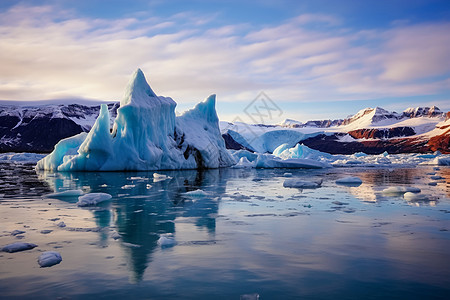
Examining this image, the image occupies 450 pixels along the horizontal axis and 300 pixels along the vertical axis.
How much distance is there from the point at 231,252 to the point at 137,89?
18656 mm

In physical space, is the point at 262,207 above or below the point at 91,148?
below

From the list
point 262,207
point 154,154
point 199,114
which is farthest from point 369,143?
point 262,207

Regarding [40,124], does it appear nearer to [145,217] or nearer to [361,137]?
[361,137]

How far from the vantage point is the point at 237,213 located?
720 centimetres

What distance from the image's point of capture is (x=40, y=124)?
361ft

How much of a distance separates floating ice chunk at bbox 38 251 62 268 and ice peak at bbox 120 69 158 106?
1735cm

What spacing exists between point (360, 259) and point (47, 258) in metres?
3.51

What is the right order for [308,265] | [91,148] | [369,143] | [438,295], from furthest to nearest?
[369,143] → [91,148] → [308,265] → [438,295]

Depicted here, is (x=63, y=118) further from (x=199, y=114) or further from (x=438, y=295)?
(x=438, y=295)

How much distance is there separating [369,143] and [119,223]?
10019cm

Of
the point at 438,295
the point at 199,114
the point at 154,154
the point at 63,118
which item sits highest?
the point at 63,118

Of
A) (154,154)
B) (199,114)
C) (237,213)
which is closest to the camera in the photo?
(237,213)

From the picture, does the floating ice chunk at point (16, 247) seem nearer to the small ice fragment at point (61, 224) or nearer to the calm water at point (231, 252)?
the calm water at point (231, 252)

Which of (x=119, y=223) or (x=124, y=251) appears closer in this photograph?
(x=124, y=251)
